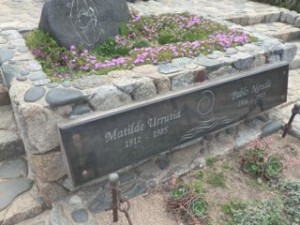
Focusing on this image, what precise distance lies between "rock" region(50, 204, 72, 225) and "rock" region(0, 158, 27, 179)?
454mm

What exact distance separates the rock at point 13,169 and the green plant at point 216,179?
5.11 ft

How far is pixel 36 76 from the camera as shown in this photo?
2.53 m

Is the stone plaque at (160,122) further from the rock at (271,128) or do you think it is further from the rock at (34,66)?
the rock at (34,66)

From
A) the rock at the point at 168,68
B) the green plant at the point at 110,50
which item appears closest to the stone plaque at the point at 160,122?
the rock at the point at 168,68

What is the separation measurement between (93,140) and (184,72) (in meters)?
0.95

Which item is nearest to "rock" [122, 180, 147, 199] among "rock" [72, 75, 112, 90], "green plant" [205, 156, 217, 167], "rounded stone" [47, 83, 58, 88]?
"green plant" [205, 156, 217, 167]

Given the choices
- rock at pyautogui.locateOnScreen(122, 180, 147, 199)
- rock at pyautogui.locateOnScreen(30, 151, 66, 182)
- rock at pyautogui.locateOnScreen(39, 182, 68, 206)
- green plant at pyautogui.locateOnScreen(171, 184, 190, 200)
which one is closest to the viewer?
rock at pyautogui.locateOnScreen(30, 151, 66, 182)

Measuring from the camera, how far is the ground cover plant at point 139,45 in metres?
2.85

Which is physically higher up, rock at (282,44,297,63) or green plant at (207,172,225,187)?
rock at (282,44,297,63)

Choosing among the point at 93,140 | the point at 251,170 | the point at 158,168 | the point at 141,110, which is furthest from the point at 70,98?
the point at 251,170

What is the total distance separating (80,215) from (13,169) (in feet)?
2.49

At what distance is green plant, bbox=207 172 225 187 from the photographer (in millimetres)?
2819

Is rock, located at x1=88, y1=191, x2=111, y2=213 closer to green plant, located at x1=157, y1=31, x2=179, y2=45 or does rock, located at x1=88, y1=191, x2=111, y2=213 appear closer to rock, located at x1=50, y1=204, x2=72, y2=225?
rock, located at x1=50, y1=204, x2=72, y2=225

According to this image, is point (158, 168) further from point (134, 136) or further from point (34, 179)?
point (34, 179)
